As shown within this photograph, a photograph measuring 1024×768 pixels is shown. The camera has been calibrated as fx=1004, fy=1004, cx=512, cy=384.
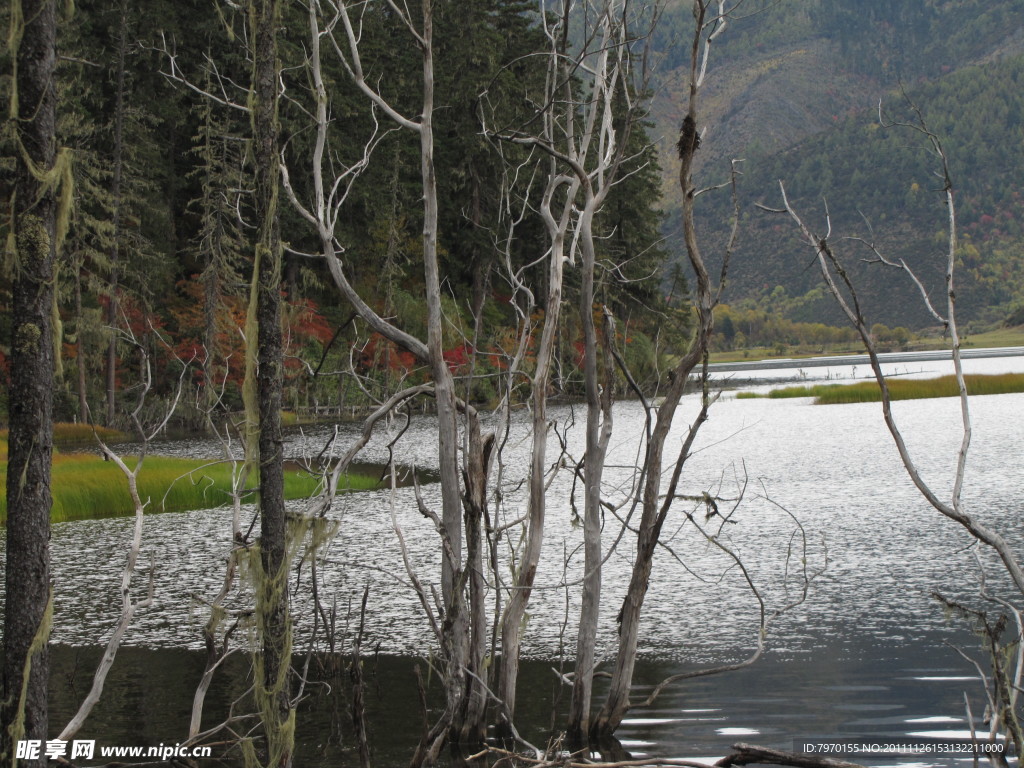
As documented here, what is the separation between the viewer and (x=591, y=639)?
6656 millimetres

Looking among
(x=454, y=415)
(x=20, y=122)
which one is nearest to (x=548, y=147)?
(x=454, y=415)

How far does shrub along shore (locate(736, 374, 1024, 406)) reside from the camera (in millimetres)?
42031

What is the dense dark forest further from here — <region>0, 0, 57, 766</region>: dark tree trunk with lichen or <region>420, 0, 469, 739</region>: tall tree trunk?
<region>0, 0, 57, 766</region>: dark tree trunk with lichen

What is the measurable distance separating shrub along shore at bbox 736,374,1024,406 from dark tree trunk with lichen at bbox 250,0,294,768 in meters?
38.8

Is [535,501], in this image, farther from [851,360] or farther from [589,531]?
[851,360]

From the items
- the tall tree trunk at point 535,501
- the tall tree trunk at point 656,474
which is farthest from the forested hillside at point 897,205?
the tall tree trunk at point 535,501

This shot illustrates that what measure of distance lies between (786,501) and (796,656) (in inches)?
387

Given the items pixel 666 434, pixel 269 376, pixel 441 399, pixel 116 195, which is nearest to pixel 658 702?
pixel 666 434

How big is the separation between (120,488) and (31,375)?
1499cm

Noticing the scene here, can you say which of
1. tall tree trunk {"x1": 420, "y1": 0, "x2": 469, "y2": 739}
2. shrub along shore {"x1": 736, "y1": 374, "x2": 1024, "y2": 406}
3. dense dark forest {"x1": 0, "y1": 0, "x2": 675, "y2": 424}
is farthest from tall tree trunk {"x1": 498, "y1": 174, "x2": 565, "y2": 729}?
shrub along shore {"x1": 736, "y1": 374, "x2": 1024, "y2": 406}

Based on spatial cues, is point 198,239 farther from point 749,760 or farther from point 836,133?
point 836,133

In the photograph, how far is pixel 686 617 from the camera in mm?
10547

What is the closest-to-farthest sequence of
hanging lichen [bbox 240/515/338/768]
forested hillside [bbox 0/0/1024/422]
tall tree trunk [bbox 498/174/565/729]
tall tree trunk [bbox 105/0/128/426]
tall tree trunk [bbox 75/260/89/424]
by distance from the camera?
hanging lichen [bbox 240/515/338/768]
tall tree trunk [bbox 498/174/565/729]
tall tree trunk [bbox 75/260/89/424]
forested hillside [bbox 0/0/1024/422]
tall tree trunk [bbox 105/0/128/426]

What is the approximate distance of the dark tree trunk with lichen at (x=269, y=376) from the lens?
19.7 ft
